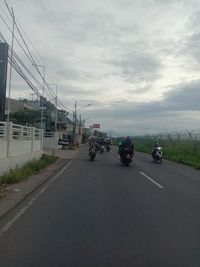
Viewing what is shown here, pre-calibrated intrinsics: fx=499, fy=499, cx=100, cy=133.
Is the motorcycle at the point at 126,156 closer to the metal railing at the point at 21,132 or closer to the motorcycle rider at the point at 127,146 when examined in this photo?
the motorcycle rider at the point at 127,146

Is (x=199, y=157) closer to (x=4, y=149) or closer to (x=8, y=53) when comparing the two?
(x=8, y=53)

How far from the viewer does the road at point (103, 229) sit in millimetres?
6859

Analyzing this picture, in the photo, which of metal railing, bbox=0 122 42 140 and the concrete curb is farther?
metal railing, bbox=0 122 42 140

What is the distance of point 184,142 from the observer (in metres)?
49.3

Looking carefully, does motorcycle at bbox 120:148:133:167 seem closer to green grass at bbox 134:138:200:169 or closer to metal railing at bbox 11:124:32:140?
green grass at bbox 134:138:200:169

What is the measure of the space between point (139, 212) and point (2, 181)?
7292 millimetres

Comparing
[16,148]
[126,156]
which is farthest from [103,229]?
[126,156]

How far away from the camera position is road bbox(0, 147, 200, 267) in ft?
22.5

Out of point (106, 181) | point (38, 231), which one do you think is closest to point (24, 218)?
point (38, 231)

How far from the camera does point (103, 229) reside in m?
8.91

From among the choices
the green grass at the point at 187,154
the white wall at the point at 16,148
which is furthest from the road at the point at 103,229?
the green grass at the point at 187,154

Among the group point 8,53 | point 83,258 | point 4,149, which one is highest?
point 8,53

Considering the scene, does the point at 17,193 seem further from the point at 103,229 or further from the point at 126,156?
the point at 126,156

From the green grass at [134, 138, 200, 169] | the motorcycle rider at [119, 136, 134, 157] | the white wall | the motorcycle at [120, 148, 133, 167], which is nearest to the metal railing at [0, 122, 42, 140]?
the white wall
